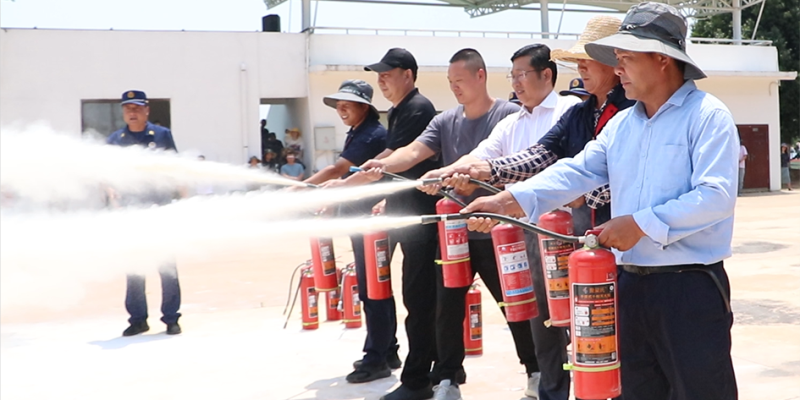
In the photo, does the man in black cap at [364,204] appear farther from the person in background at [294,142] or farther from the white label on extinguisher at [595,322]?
the person in background at [294,142]

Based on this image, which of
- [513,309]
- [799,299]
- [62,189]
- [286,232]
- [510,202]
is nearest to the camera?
[510,202]

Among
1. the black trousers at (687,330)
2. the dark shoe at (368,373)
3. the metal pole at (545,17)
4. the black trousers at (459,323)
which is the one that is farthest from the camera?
the metal pole at (545,17)

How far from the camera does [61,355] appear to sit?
274 inches

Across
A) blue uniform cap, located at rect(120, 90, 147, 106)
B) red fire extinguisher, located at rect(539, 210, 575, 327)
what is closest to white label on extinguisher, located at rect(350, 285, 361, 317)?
blue uniform cap, located at rect(120, 90, 147, 106)

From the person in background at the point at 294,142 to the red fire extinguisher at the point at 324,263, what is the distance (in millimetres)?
17251

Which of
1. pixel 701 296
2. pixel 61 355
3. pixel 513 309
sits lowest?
pixel 61 355

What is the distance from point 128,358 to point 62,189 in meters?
1.93

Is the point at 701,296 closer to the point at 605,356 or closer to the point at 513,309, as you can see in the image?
the point at 605,356

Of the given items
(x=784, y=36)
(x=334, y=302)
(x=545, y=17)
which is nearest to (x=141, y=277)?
(x=334, y=302)

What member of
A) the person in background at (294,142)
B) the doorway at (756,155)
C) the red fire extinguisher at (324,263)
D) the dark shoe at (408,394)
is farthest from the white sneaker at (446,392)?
the doorway at (756,155)

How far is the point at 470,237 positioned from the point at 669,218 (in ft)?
7.59

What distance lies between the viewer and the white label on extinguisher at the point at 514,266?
4348 millimetres

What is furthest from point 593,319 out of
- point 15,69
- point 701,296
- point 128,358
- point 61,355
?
point 15,69

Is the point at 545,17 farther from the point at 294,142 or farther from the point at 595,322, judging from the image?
Answer: the point at 595,322
